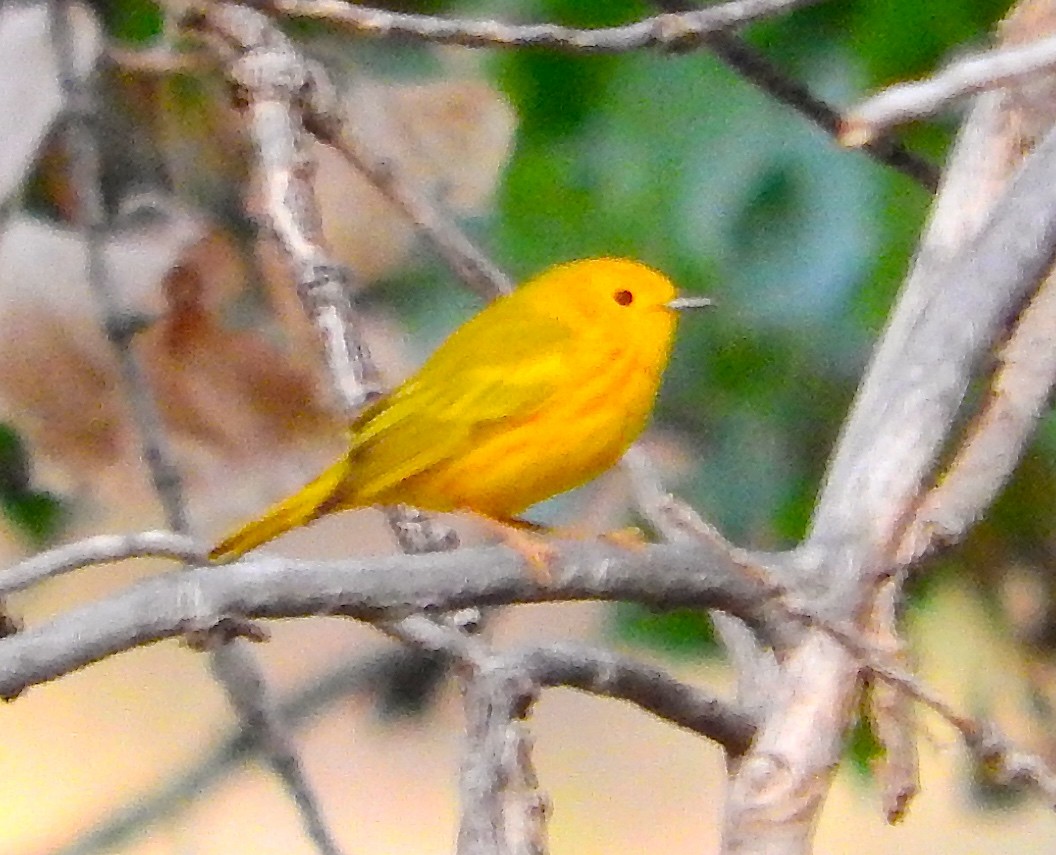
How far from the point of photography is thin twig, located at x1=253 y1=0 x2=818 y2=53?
416 mm

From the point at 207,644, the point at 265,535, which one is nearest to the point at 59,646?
the point at 207,644

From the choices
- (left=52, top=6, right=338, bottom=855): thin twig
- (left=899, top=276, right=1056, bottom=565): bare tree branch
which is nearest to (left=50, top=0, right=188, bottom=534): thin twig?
(left=52, top=6, right=338, bottom=855): thin twig

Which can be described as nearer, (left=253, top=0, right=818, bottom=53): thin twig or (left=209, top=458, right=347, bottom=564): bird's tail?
(left=253, top=0, right=818, bottom=53): thin twig

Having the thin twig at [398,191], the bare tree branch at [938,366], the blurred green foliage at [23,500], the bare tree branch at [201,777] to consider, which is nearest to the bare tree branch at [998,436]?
the bare tree branch at [938,366]

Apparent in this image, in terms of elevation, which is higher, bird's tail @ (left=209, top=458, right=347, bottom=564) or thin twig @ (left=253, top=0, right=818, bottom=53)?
thin twig @ (left=253, top=0, right=818, bottom=53)

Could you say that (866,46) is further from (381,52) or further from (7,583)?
(7,583)

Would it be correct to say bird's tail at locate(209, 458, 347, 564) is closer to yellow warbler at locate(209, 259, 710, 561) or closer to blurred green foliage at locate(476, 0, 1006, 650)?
yellow warbler at locate(209, 259, 710, 561)

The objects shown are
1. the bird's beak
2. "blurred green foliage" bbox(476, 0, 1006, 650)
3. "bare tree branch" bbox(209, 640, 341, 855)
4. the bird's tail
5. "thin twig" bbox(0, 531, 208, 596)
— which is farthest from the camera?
"blurred green foliage" bbox(476, 0, 1006, 650)

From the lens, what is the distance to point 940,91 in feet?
1.00

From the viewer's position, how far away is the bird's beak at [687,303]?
2.51ft

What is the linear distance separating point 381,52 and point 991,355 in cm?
73

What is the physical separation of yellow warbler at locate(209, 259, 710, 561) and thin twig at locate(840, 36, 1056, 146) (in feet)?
1.26

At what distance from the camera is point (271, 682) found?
1160mm

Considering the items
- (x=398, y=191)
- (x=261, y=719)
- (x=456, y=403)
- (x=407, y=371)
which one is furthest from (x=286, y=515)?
(x=407, y=371)
